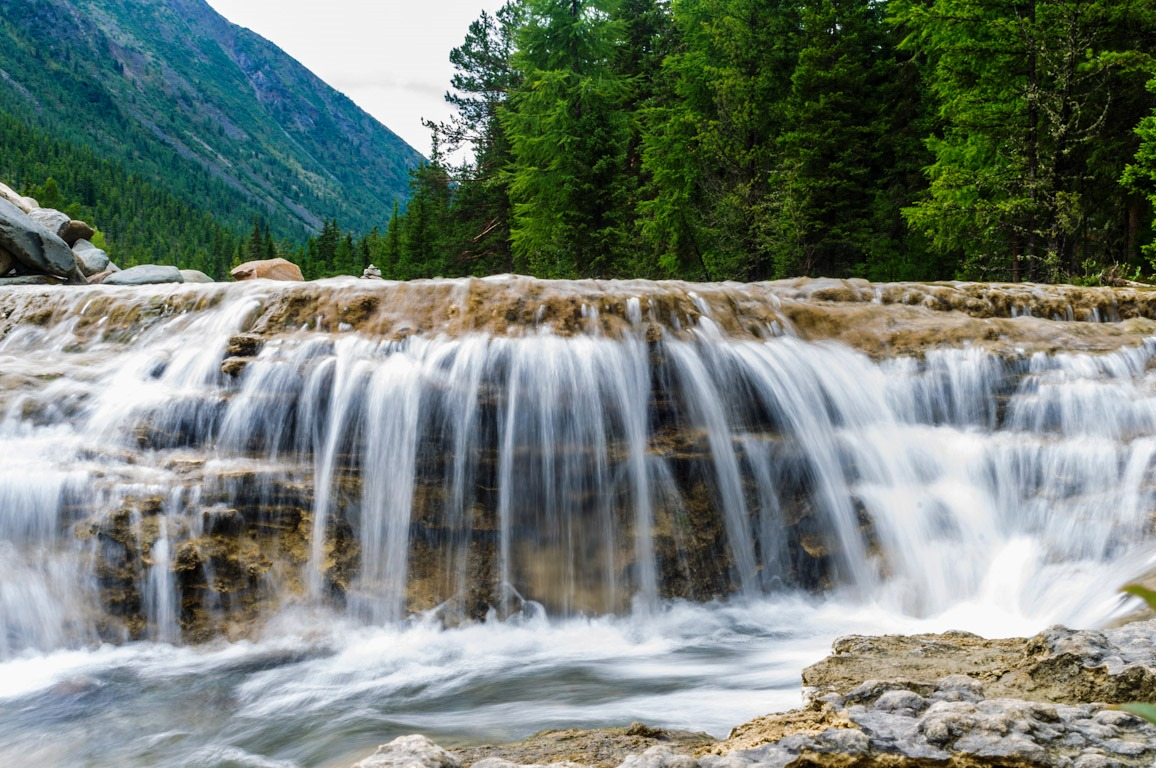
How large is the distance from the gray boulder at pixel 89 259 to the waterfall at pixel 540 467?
1470cm

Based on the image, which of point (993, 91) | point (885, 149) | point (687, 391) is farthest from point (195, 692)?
point (885, 149)

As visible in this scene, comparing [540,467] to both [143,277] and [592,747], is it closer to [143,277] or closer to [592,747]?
[592,747]

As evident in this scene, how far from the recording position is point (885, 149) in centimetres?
2422

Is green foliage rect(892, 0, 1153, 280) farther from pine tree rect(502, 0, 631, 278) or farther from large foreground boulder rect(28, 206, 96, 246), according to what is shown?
large foreground boulder rect(28, 206, 96, 246)

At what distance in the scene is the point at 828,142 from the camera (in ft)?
72.2

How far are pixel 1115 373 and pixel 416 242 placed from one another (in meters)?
40.1

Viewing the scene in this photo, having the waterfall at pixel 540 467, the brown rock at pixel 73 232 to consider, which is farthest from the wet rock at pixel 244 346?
the brown rock at pixel 73 232

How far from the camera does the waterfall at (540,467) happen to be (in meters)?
5.97

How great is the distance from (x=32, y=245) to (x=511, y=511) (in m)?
14.9

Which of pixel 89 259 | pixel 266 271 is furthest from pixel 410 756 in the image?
pixel 266 271

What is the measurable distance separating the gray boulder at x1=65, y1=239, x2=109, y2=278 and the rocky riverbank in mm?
21754

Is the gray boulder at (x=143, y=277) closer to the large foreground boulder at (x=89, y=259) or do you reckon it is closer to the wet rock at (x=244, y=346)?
the large foreground boulder at (x=89, y=259)

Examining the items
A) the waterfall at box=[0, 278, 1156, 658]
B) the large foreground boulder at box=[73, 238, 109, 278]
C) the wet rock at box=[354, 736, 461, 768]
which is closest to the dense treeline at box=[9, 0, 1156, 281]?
the waterfall at box=[0, 278, 1156, 658]

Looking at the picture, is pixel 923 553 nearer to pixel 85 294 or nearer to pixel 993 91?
pixel 85 294
